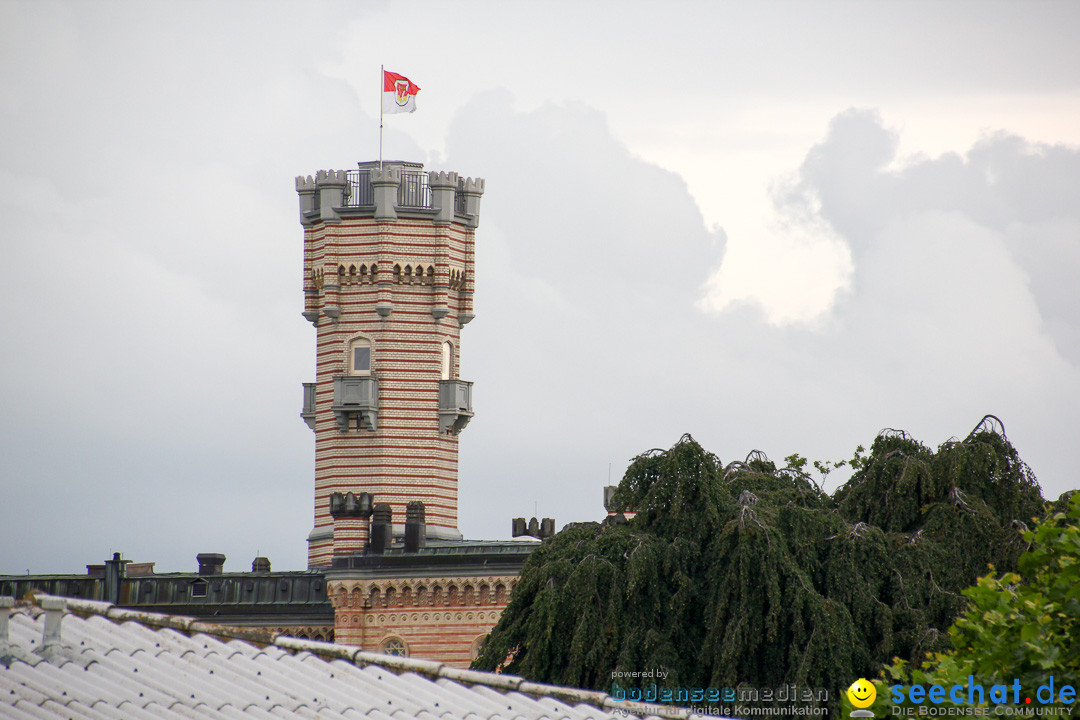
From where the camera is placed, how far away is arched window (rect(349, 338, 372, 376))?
5312cm

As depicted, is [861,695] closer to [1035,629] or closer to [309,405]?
[1035,629]

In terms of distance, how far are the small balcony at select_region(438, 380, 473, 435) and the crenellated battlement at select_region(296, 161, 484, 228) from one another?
5.21 m

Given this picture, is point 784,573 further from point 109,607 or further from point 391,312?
point 391,312

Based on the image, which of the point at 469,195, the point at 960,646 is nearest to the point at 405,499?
the point at 469,195

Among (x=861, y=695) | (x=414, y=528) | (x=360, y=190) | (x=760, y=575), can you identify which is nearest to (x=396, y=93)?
(x=360, y=190)

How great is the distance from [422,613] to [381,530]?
9.90 feet

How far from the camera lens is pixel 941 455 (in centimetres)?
3153

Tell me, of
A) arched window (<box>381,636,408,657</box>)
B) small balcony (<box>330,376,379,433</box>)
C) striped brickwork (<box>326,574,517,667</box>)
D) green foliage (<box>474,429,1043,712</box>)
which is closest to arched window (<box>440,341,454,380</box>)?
small balcony (<box>330,376,379,433</box>)

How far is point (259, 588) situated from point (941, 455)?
24652 millimetres

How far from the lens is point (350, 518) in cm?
5069

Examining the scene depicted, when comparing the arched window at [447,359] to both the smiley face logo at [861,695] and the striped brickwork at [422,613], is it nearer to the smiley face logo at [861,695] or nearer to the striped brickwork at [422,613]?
the striped brickwork at [422,613]

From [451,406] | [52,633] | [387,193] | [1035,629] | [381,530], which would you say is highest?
[387,193]

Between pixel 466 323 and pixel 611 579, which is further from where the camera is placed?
pixel 466 323

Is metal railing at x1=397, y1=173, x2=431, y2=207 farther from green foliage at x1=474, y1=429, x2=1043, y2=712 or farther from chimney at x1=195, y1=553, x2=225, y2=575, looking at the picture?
green foliage at x1=474, y1=429, x2=1043, y2=712
